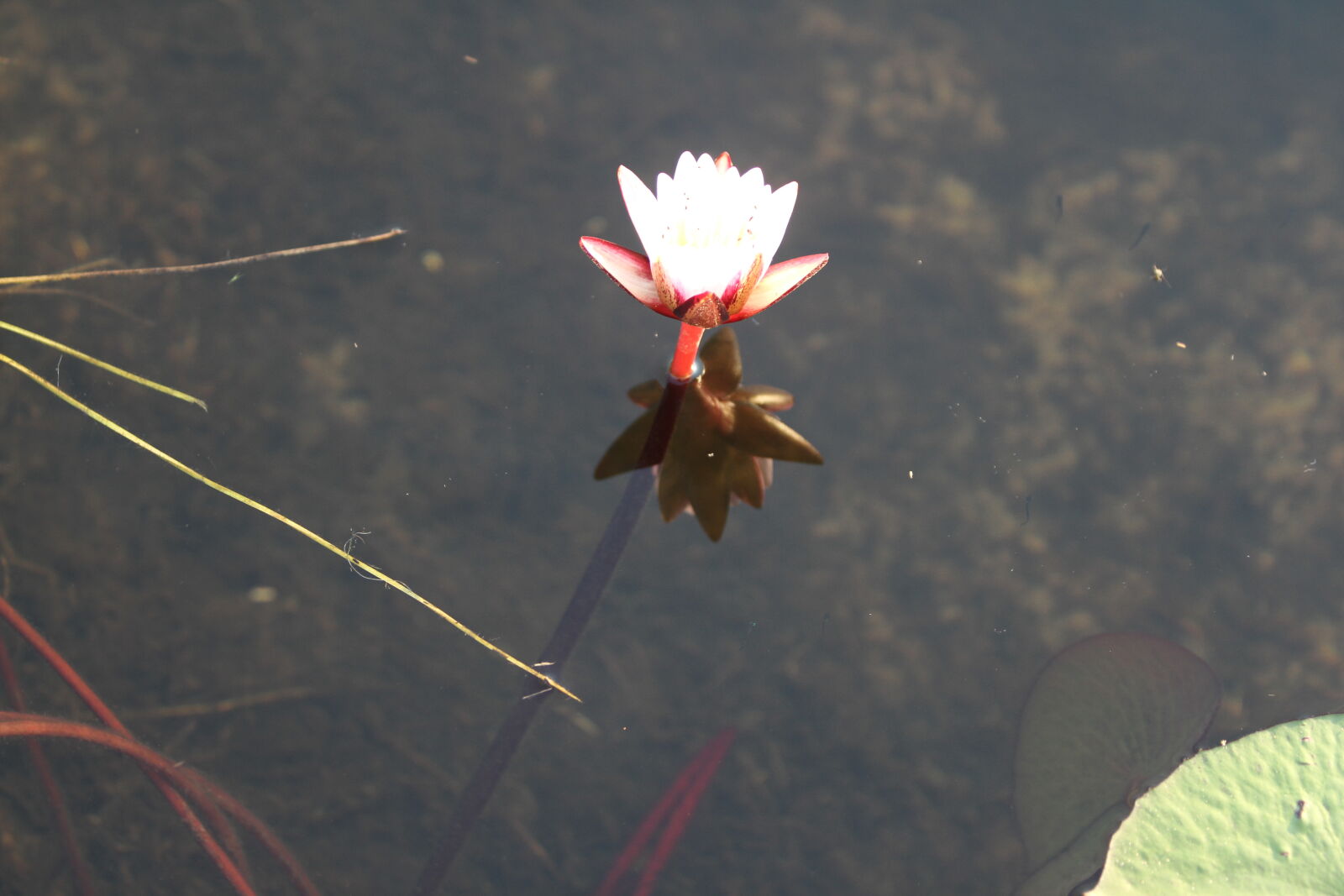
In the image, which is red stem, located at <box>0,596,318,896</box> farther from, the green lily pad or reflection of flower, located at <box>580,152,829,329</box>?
the green lily pad

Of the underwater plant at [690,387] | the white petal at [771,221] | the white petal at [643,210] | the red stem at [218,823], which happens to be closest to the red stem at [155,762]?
the red stem at [218,823]

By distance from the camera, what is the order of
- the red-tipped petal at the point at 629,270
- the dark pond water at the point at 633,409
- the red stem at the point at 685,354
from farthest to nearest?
the dark pond water at the point at 633,409, the red stem at the point at 685,354, the red-tipped petal at the point at 629,270

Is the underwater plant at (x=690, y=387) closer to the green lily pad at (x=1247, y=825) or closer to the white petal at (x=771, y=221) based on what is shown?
the white petal at (x=771, y=221)

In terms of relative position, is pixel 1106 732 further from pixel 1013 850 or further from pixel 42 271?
pixel 42 271

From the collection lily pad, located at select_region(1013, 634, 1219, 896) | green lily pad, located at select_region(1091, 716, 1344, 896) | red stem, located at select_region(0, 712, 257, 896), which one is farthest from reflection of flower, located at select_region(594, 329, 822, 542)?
red stem, located at select_region(0, 712, 257, 896)

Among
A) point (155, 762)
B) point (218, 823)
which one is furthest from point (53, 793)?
point (218, 823)

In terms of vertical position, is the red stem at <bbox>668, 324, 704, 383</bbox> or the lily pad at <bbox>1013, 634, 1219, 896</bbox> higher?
the red stem at <bbox>668, 324, 704, 383</bbox>
